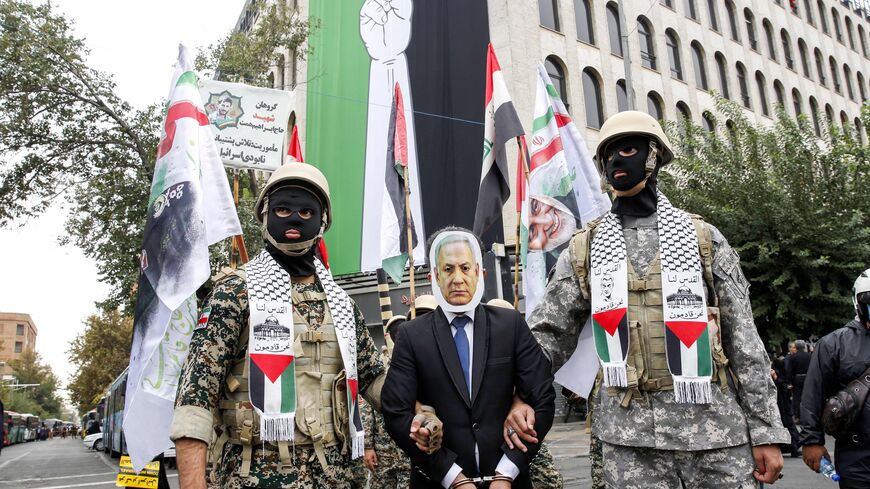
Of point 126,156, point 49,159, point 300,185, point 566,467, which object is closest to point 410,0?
point 126,156

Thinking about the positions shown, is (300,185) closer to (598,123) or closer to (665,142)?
(665,142)

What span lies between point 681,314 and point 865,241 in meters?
15.3

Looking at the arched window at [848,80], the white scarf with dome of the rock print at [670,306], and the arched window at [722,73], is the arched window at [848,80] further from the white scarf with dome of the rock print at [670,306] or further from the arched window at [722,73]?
the white scarf with dome of the rock print at [670,306]

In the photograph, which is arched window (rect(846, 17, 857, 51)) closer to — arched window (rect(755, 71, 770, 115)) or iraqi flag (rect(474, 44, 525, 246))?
arched window (rect(755, 71, 770, 115))

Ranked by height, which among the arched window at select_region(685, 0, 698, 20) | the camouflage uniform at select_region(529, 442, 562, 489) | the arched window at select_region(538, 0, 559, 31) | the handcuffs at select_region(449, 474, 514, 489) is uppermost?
the arched window at select_region(685, 0, 698, 20)

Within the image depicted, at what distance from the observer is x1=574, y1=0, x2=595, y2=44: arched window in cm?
2388

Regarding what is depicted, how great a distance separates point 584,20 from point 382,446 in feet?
70.8

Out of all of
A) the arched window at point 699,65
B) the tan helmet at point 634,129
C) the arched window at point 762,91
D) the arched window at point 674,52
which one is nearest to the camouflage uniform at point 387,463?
the tan helmet at point 634,129

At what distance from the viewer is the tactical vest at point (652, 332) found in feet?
10.1

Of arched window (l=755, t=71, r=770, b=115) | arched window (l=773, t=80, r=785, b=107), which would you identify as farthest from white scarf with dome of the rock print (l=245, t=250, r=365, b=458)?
arched window (l=773, t=80, r=785, b=107)

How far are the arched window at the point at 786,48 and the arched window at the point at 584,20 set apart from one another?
14.3m

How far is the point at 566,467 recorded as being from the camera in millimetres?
10359

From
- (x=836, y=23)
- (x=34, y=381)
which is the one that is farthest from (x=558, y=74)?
(x=34, y=381)

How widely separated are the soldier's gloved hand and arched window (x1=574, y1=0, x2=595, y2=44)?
22.9 metres
